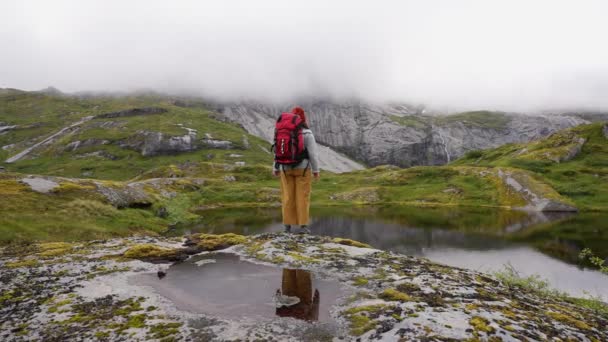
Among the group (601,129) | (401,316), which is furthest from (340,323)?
(601,129)

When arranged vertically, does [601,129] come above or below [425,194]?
above

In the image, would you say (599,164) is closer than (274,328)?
No

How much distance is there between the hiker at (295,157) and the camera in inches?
601

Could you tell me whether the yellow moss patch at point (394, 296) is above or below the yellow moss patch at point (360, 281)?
above

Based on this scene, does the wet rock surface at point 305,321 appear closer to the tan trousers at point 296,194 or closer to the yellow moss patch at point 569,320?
the yellow moss patch at point 569,320

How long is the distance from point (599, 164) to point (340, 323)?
546 feet

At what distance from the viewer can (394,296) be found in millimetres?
8578

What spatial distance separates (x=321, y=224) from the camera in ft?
208

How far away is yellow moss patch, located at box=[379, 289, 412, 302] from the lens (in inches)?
329

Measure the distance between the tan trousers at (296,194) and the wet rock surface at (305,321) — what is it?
3712 millimetres

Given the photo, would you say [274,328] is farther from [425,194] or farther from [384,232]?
[425,194]

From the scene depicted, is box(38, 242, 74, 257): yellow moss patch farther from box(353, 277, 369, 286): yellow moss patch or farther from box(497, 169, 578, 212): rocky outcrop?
box(497, 169, 578, 212): rocky outcrop

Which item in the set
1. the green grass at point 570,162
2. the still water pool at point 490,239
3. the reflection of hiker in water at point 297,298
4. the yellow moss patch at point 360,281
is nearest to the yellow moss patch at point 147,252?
the reflection of hiker in water at point 297,298

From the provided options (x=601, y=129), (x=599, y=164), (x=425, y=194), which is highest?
(x=601, y=129)
